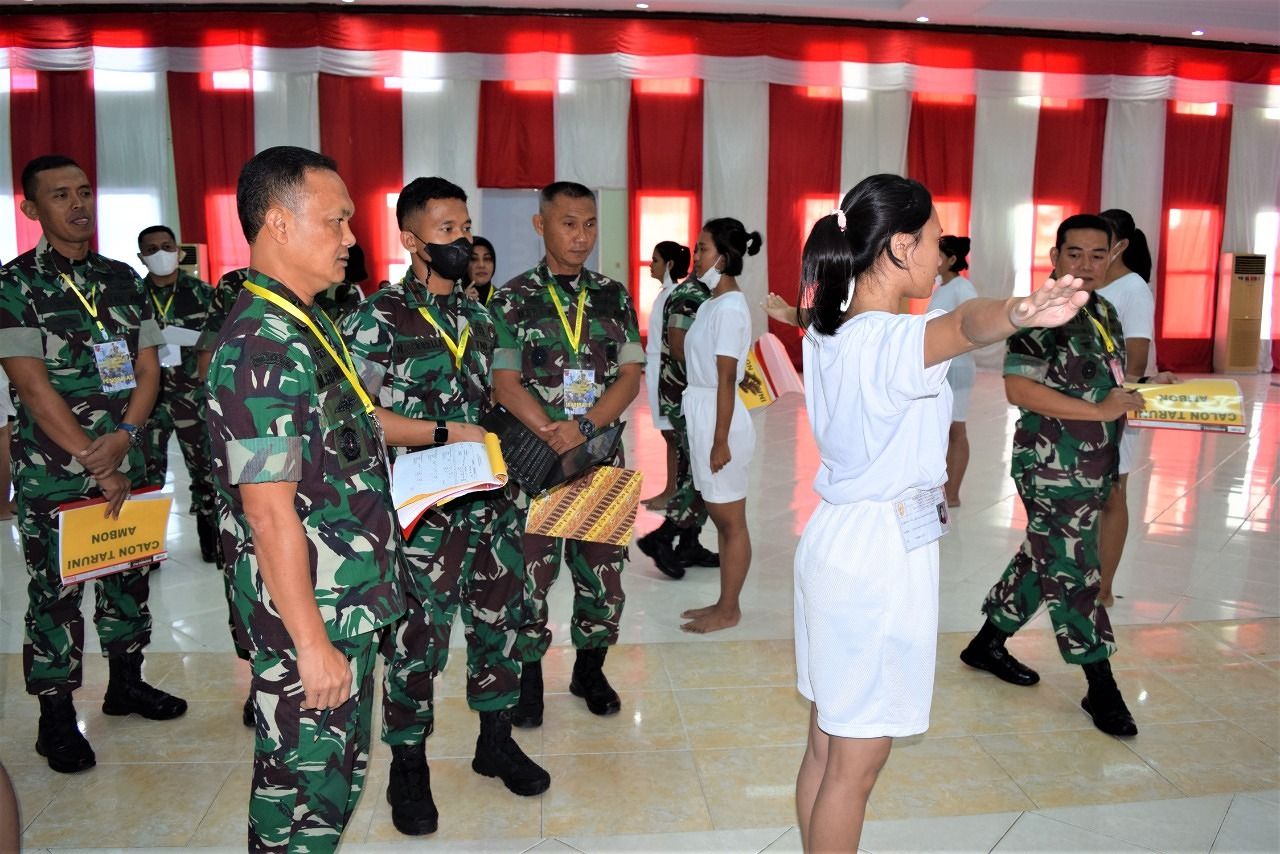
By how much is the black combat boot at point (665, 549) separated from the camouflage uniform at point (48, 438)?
2.46 metres

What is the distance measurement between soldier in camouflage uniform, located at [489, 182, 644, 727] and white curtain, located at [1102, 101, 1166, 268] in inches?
494

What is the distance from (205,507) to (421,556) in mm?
2885

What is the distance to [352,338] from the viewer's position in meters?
2.53

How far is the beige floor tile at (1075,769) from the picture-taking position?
279cm

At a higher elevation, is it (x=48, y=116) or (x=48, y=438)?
(x=48, y=116)

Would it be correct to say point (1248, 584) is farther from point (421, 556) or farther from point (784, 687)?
point (421, 556)

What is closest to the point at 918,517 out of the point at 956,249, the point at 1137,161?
the point at 956,249

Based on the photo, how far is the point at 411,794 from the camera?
2621mm

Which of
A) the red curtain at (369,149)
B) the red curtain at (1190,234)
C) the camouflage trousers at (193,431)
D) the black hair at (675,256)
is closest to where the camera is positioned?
the camouflage trousers at (193,431)

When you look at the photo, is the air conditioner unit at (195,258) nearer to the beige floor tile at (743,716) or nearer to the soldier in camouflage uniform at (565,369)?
the soldier in camouflage uniform at (565,369)

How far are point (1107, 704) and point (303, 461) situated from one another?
2665 mm

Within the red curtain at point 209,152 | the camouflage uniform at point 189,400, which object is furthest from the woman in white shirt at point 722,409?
the red curtain at point 209,152

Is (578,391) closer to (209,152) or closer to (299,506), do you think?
(299,506)

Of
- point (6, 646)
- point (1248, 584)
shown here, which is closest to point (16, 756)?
point (6, 646)
